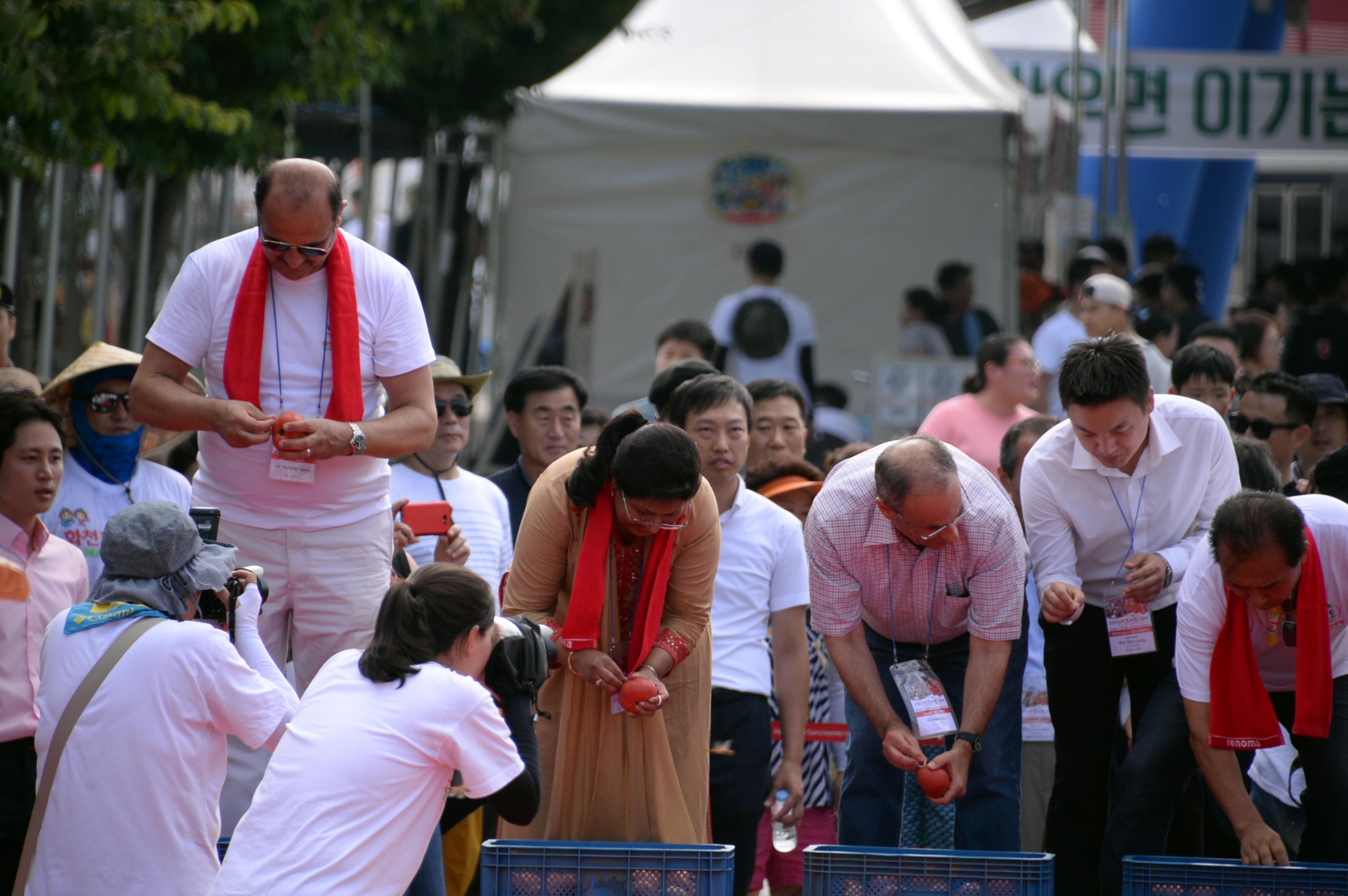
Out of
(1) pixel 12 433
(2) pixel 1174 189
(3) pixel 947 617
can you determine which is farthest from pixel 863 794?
(2) pixel 1174 189

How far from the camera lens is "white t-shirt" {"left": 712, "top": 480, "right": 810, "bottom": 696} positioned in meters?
4.61

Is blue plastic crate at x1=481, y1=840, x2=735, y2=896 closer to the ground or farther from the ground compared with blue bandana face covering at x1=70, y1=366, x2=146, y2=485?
closer to the ground

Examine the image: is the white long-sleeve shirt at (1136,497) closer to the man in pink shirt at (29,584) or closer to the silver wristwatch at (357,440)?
the silver wristwatch at (357,440)

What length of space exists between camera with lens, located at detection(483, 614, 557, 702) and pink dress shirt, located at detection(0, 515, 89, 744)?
4.39ft

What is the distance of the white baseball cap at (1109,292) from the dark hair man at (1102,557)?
3170 millimetres

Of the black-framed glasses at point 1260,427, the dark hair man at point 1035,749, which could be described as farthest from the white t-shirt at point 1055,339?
the dark hair man at point 1035,749

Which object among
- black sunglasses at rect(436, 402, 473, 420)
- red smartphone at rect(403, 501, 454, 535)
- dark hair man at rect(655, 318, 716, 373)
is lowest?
red smartphone at rect(403, 501, 454, 535)

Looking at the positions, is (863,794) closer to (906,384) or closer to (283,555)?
(283,555)

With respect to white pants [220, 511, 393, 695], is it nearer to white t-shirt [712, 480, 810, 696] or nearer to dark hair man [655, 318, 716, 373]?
white t-shirt [712, 480, 810, 696]

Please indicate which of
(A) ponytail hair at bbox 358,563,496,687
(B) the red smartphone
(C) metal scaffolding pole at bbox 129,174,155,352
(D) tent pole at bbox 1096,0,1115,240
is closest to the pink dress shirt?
(B) the red smartphone

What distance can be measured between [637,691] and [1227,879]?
4.57ft

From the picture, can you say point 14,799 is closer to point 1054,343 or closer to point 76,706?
point 76,706

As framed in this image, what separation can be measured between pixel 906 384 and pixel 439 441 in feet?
14.7

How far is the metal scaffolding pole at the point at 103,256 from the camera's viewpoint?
8469 mm
